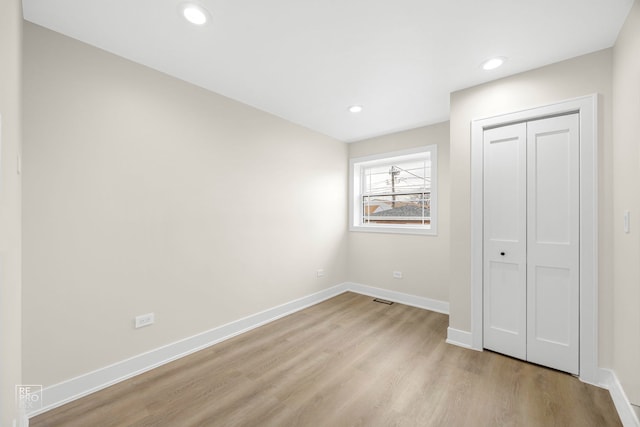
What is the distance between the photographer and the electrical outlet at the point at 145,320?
213cm

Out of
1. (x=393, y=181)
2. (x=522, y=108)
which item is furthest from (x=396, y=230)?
(x=522, y=108)

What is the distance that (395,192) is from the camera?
A: 4195 millimetres

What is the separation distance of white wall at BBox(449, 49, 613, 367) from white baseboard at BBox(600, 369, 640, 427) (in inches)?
3.1

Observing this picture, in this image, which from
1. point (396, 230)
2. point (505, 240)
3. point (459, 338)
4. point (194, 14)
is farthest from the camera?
point (396, 230)

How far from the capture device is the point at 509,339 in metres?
2.34

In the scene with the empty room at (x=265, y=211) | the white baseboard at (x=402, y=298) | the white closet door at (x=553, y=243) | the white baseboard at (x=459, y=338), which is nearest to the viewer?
the empty room at (x=265, y=211)

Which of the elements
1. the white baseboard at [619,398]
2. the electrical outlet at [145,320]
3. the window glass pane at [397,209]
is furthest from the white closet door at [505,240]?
the electrical outlet at [145,320]

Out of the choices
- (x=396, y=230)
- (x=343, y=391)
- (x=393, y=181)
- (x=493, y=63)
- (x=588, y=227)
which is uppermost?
(x=493, y=63)

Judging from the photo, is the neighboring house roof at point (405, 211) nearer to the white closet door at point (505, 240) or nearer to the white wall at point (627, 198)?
the white closet door at point (505, 240)

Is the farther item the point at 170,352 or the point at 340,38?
the point at 170,352

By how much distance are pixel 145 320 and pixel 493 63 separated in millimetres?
3576

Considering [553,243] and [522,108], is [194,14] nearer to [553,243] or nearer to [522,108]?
[522,108]

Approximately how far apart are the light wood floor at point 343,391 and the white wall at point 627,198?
400 millimetres

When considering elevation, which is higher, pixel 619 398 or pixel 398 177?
pixel 398 177
